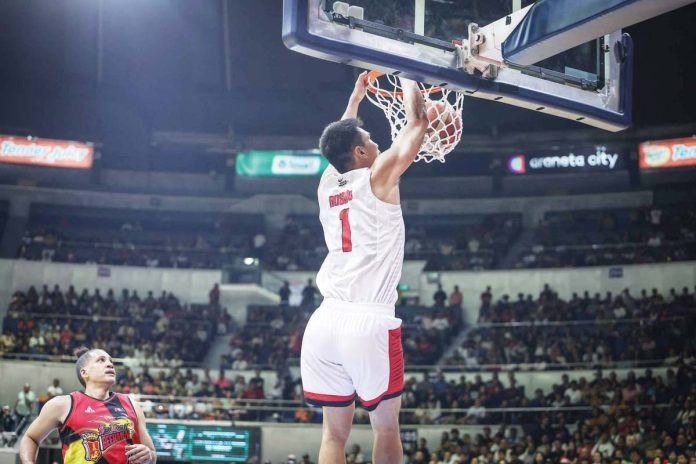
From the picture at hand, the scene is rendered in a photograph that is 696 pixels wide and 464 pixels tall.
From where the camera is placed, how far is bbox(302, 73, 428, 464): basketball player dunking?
454 cm

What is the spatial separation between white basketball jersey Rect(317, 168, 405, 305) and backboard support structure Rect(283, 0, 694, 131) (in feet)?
2.65

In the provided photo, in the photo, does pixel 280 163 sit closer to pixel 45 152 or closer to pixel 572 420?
pixel 45 152

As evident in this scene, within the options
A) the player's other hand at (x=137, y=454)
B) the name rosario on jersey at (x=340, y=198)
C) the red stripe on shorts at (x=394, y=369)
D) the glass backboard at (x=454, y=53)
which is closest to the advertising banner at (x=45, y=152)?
the player's other hand at (x=137, y=454)

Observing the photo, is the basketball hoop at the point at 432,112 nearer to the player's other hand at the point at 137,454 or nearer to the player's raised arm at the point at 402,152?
the player's raised arm at the point at 402,152

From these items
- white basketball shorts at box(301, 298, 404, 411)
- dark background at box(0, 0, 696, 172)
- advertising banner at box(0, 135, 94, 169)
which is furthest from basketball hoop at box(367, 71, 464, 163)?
advertising banner at box(0, 135, 94, 169)

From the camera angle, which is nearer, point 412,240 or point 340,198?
point 340,198

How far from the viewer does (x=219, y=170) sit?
31281 mm

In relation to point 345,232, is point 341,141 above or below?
above

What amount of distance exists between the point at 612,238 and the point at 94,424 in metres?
22.9

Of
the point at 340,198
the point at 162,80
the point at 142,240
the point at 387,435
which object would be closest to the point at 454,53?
the point at 340,198

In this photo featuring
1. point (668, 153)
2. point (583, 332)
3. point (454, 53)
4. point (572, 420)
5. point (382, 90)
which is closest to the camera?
point (454, 53)

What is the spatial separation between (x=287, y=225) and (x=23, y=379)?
34.9 feet

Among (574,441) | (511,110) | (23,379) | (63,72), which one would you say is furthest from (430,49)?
(63,72)

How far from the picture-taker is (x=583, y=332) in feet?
73.5
